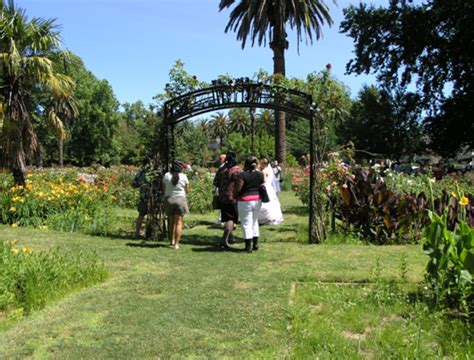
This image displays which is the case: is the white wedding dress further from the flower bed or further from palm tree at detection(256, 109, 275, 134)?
palm tree at detection(256, 109, 275, 134)

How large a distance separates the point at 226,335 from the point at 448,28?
70.1 ft

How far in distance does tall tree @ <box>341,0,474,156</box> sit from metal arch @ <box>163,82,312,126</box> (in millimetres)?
14307

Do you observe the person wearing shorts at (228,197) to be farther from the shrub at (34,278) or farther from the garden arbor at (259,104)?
the shrub at (34,278)

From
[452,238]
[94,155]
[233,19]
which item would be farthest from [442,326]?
[94,155]

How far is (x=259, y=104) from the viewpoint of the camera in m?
9.20

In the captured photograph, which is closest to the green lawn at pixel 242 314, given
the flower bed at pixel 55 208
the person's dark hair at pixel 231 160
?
the person's dark hair at pixel 231 160

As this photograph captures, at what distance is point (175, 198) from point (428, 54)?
61.1ft

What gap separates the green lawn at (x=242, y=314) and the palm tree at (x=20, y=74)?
5557 millimetres

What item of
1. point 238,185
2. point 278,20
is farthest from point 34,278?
point 278,20

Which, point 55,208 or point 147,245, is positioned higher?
point 55,208

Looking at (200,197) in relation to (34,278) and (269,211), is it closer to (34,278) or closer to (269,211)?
(269,211)

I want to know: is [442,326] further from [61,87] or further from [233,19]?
[233,19]

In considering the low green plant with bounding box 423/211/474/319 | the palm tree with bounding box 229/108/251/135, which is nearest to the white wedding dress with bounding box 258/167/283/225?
the low green plant with bounding box 423/211/474/319

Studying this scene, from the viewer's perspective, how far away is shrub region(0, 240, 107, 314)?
16.3 feet
